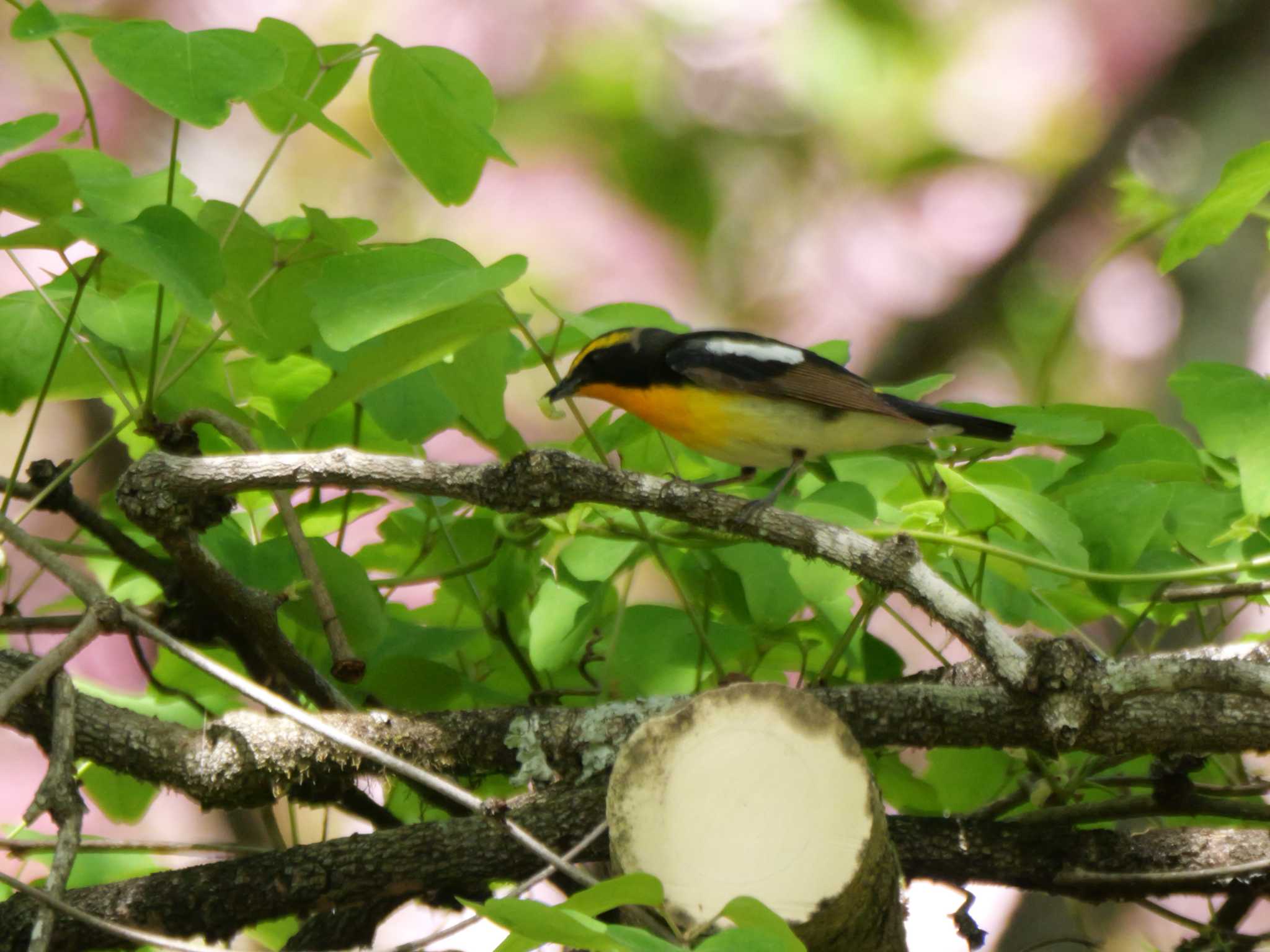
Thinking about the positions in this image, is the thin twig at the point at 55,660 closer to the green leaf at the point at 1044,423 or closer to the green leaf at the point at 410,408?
the green leaf at the point at 410,408

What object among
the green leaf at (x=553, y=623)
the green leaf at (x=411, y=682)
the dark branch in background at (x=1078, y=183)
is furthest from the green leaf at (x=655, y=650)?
A: the dark branch in background at (x=1078, y=183)

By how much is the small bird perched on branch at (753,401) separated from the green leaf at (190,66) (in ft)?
3.18

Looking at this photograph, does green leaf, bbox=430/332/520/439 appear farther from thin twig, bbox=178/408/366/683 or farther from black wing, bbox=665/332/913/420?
black wing, bbox=665/332/913/420

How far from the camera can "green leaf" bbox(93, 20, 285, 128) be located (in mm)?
Result: 1102

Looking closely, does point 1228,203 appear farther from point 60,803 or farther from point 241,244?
point 60,803

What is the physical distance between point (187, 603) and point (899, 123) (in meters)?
3.67

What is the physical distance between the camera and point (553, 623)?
58.3 inches

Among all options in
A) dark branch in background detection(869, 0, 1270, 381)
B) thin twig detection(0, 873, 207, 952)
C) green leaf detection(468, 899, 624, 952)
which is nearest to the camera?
green leaf detection(468, 899, 624, 952)

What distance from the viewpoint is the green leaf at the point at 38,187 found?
1236mm

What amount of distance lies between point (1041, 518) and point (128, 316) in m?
0.97

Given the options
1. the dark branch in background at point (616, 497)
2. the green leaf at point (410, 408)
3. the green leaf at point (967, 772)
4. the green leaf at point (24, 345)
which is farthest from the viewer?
the green leaf at point (967, 772)

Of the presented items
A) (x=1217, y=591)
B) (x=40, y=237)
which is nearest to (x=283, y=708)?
(x=40, y=237)

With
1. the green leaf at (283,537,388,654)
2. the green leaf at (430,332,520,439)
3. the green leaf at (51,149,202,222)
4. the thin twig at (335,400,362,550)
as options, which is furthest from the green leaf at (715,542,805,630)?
the green leaf at (51,149,202,222)

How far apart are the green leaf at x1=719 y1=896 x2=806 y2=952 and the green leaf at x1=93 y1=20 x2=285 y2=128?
750 mm
